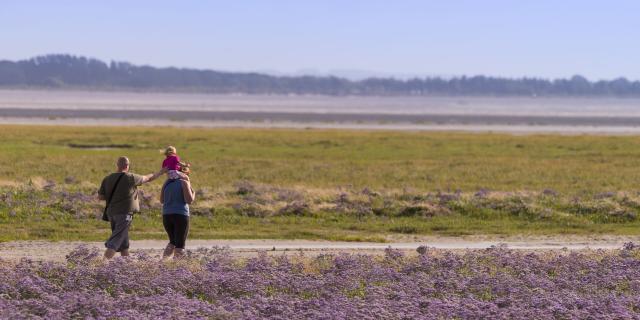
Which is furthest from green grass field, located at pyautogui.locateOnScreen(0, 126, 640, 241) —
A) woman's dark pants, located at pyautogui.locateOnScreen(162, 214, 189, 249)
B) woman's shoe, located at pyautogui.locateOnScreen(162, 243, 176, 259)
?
woman's dark pants, located at pyautogui.locateOnScreen(162, 214, 189, 249)

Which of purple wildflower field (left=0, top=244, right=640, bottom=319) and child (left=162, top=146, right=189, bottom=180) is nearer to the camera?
purple wildflower field (left=0, top=244, right=640, bottom=319)

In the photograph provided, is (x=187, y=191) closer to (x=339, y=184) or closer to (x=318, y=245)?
(x=318, y=245)

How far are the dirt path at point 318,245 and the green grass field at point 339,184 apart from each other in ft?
3.61

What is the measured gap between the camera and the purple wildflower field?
13945 mm

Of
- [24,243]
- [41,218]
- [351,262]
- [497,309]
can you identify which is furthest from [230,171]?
[497,309]

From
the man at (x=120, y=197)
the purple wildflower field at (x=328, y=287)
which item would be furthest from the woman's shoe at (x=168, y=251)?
the man at (x=120, y=197)

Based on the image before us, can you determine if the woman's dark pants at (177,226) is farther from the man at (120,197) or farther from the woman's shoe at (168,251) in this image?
the man at (120,197)

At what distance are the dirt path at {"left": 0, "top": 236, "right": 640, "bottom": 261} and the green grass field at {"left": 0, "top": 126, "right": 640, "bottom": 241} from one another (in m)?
1.10

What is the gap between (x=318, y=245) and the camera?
23016 millimetres

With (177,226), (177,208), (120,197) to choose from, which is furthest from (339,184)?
(120,197)

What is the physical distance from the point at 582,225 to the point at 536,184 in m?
13.2

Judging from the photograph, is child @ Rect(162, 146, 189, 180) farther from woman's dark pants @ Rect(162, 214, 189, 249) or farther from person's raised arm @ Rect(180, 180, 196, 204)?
woman's dark pants @ Rect(162, 214, 189, 249)

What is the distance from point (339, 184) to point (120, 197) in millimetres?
22365

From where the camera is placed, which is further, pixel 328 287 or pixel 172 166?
pixel 172 166
